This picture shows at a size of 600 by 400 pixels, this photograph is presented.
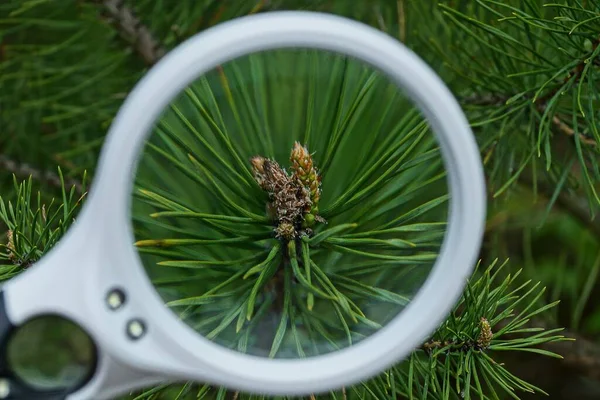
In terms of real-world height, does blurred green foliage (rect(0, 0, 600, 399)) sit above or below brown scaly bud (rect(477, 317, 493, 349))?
above

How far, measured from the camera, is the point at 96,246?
29 cm

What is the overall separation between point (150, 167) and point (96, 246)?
0.05 metres

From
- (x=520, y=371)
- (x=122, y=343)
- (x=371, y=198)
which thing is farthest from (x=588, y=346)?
(x=122, y=343)

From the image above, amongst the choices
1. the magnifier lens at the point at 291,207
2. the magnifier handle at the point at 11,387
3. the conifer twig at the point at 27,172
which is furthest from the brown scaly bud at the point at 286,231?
the conifer twig at the point at 27,172

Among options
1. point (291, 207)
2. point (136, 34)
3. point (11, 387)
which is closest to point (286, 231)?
point (291, 207)

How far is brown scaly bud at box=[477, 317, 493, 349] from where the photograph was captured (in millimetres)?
379

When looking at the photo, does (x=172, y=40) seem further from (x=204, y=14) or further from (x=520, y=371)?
(x=520, y=371)

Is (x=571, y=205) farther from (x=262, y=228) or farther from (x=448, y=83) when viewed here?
(x=262, y=228)

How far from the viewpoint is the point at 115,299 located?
29cm

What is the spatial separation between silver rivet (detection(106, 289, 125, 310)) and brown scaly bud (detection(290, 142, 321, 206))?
0.10m

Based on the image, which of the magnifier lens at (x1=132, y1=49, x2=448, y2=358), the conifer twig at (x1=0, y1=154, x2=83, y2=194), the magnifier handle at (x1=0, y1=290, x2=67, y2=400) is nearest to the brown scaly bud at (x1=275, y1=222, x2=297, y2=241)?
the magnifier lens at (x1=132, y1=49, x2=448, y2=358)

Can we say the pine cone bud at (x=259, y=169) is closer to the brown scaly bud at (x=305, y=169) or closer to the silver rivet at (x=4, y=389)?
the brown scaly bud at (x=305, y=169)

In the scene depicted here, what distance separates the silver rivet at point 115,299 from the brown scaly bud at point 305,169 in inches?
4.0

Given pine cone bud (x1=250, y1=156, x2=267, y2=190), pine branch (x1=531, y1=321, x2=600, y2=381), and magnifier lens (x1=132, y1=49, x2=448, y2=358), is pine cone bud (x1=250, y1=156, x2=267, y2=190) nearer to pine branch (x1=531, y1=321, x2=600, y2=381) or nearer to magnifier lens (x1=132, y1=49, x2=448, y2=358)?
magnifier lens (x1=132, y1=49, x2=448, y2=358)
